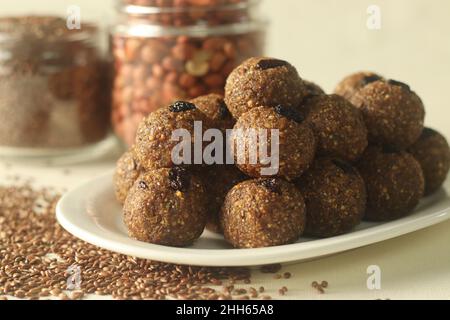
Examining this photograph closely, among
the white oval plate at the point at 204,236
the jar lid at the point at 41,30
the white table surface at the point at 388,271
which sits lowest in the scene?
the white table surface at the point at 388,271

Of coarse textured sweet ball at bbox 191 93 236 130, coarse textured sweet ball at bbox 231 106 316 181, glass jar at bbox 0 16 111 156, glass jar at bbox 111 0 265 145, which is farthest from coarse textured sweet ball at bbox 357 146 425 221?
glass jar at bbox 0 16 111 156

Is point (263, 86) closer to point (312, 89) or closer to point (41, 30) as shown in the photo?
point (312, 89)

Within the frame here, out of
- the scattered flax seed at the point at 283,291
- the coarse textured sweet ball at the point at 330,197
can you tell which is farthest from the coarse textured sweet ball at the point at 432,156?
the scattered flax seed at the point at 283,291

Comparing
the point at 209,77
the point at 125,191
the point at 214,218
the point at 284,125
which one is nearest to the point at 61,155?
the point at 209,77

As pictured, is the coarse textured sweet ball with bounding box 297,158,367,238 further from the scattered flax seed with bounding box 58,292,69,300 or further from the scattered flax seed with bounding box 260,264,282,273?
the scattered flax seed with bounding box 58,292,69,300

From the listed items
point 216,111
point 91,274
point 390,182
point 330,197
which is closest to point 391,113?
point 390,182

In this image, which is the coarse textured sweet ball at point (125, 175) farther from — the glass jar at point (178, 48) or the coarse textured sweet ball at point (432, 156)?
the coarse textured sweet ball at point (432, 156)

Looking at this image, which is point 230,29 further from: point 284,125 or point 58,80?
point 284,125
